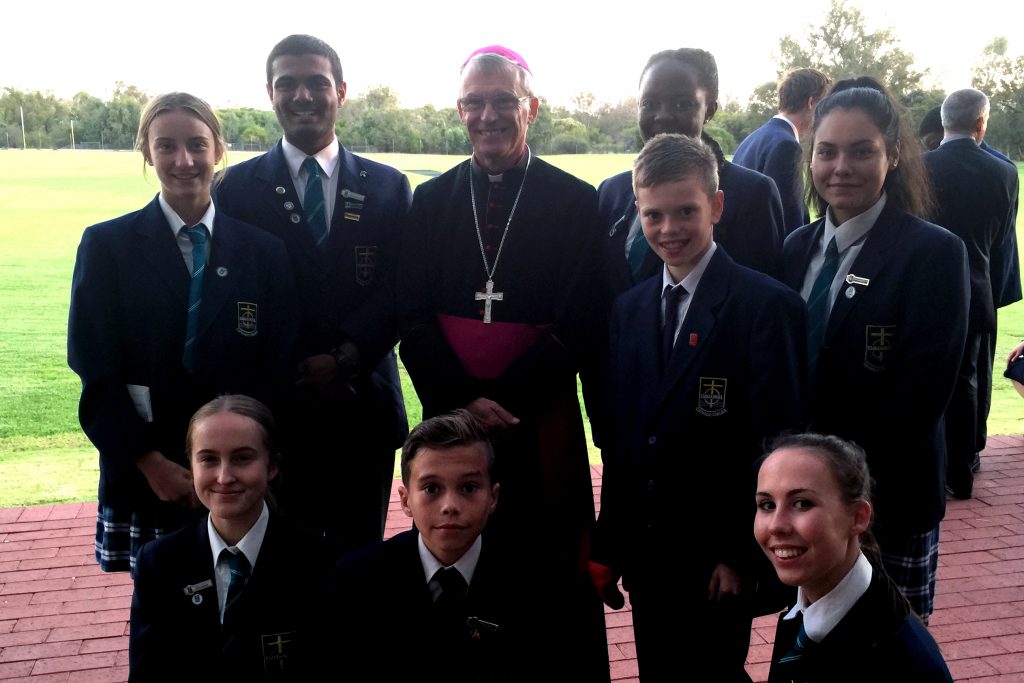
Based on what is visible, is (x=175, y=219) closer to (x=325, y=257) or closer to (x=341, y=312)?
(x=325, y=257)

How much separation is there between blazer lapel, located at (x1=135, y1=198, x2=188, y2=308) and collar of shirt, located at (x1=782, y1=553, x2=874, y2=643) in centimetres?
191

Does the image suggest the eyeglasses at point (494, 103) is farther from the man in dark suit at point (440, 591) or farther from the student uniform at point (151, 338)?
→ the man in dark suit at point (440, 591)

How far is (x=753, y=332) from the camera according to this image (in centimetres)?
225

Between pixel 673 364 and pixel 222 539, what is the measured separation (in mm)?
1307

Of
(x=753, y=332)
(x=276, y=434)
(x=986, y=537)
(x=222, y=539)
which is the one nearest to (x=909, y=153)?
(x=753, y=332)

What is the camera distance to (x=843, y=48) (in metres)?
34.5

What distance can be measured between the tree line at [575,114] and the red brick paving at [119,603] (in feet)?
6.31

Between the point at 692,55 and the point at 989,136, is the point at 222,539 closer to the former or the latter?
the point at 692,55

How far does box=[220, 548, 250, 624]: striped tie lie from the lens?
2.44 m

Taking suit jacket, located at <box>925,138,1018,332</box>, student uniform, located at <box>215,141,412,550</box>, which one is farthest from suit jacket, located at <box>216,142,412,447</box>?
suit jacket, located at <box>925,138,1018,332</box>

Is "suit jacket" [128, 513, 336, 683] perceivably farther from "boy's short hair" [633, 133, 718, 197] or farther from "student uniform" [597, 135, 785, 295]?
"boy's short hair" [633, 133, 718, 197]

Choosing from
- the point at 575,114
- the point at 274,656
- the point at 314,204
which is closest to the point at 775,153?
the point at 314,204

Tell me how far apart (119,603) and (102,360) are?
5.27 feet

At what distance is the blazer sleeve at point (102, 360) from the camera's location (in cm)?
263
